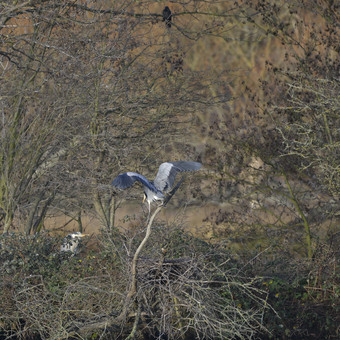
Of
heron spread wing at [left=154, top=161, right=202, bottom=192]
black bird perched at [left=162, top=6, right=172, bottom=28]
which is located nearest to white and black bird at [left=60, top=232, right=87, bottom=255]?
heron spread wing at [left=154, top=161, right=202, bottom=192]

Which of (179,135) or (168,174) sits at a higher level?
(168,174)

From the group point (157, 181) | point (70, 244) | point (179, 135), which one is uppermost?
point (157, 181)

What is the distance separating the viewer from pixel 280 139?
33.4 feet

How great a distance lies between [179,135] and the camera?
436 inches

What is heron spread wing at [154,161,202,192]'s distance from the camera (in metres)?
4.81

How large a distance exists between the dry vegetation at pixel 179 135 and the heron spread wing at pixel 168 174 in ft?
3.94

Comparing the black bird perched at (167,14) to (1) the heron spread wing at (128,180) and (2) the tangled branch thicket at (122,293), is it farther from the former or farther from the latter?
(1) the heron spread wing at (128,180)

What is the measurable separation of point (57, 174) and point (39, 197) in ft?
1.65

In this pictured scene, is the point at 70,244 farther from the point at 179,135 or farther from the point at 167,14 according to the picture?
the point at 167,14

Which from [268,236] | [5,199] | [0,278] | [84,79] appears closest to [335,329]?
[268,236]

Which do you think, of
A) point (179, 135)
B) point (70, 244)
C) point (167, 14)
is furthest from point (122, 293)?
point (167, 14)

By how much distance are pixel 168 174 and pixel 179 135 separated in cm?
627

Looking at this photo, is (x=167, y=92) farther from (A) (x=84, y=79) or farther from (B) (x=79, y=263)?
(B) (x=79, y=263)

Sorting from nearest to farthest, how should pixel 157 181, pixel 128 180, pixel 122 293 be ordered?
pixel 128 180 → pixel 157 181 → pixel 122 293
